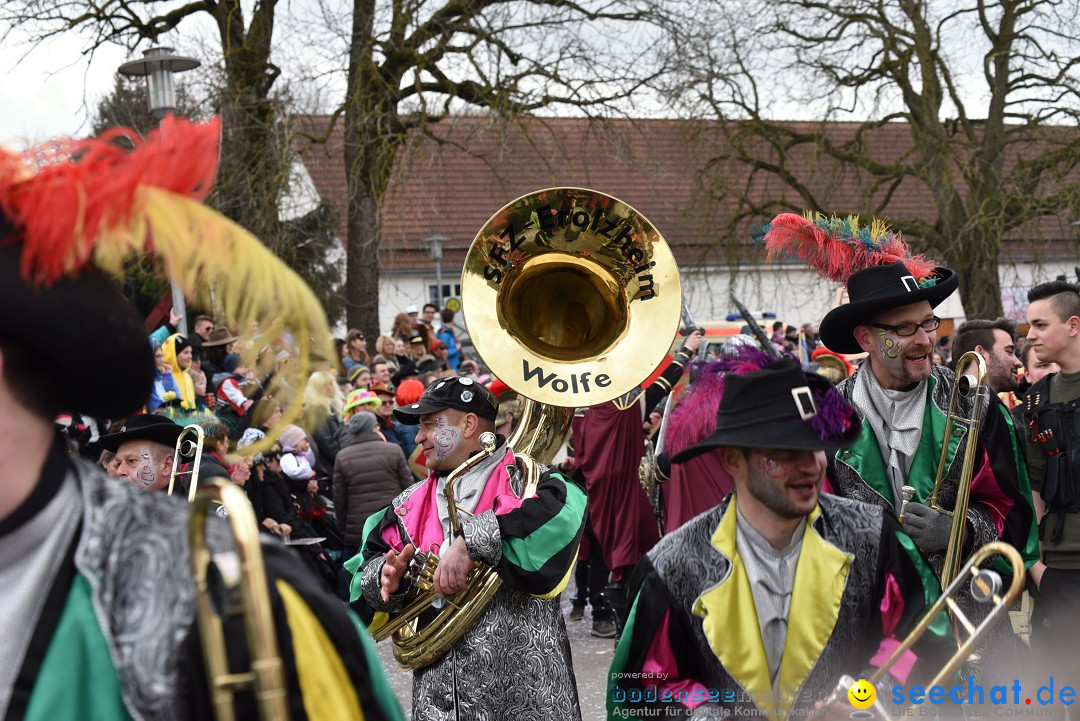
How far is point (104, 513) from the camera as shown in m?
1.79

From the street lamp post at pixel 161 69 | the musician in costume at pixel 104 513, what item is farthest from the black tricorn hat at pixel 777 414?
the street lamp post at pixel 161 69

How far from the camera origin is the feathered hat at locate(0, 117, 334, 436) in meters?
1.71

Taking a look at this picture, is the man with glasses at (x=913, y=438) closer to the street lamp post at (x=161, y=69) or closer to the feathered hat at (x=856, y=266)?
the feathered hat at (x=856, y=266)

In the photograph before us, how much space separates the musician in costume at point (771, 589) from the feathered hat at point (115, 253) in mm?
1411

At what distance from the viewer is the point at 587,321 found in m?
5.11

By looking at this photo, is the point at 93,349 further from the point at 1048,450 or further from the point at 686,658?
the point at 1048,450

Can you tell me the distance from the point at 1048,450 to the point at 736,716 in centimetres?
260

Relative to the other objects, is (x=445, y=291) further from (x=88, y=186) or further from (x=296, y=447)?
(x=88, y=186)

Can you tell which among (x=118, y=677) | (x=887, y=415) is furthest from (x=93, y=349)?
(x=887, y=415)

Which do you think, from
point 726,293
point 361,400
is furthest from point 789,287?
point 361,400

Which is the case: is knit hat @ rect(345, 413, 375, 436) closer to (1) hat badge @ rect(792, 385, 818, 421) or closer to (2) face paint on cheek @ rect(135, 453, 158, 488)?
(2) face paint on cheek @ rect(135, 453, 158, 488)

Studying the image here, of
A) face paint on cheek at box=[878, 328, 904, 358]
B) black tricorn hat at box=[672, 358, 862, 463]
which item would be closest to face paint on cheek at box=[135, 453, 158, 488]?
black tricorn hat at box=[672, 358, 862, 463]

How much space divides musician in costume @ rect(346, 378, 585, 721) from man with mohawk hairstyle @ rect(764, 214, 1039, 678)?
1.09 m

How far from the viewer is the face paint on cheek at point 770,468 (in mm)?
2900
